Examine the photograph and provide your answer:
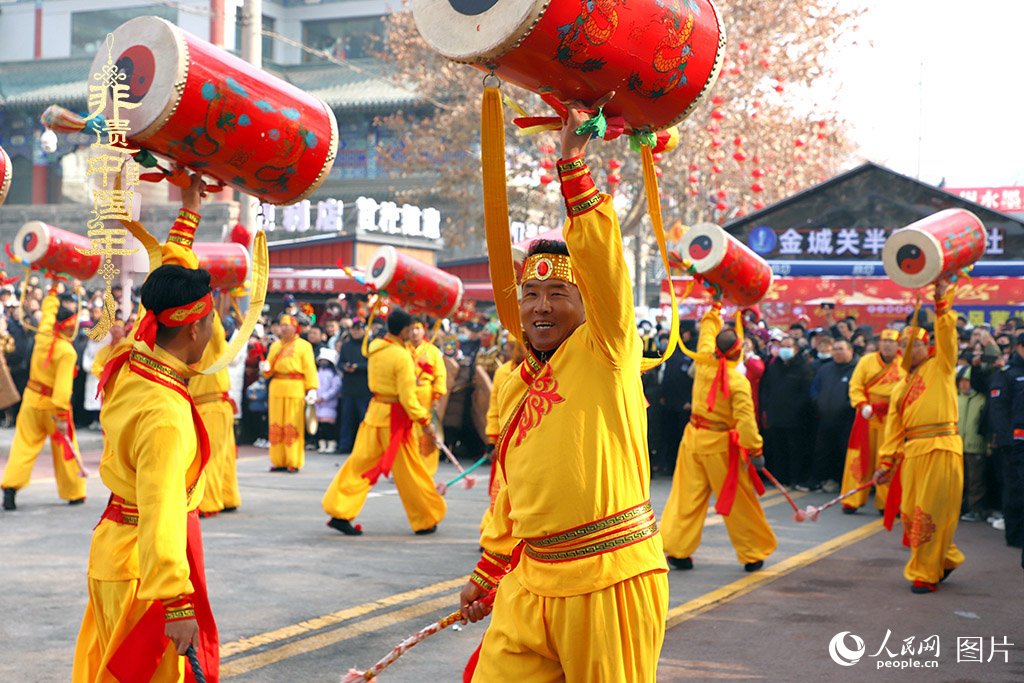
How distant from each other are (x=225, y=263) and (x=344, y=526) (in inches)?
90.4

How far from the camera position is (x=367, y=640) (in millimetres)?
5453

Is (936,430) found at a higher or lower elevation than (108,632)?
higher

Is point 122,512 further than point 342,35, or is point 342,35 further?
point 342,35

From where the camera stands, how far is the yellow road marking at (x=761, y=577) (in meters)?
6.27

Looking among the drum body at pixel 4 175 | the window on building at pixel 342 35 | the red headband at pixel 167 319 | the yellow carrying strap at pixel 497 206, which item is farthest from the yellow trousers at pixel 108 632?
the window on building at pixel 342 35

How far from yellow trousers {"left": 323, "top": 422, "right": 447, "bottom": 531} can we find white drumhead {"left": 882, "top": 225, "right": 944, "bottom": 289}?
3925 mm

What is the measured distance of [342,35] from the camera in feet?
118

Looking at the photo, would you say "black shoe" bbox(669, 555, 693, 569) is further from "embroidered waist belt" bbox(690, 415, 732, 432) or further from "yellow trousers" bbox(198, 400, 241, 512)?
"yellow trousers" bbox(198, 400, 241, 512)

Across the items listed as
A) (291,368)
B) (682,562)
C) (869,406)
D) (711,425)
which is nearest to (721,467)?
(711,425)

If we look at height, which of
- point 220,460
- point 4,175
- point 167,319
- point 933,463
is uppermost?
point 4,175


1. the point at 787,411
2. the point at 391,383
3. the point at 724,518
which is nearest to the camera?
the point at 724,518

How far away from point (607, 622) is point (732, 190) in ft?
75.2

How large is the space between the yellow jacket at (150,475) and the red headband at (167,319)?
0.13 feet

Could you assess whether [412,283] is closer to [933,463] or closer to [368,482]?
[368,482]
